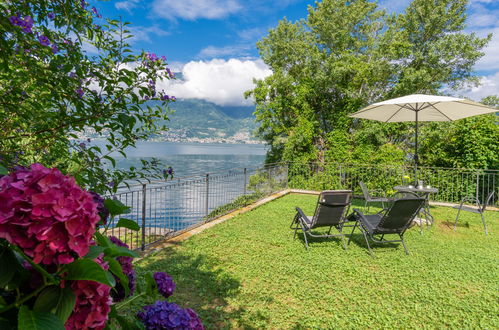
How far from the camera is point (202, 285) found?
3732 millimetres

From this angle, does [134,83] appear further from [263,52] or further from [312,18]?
[312,18]

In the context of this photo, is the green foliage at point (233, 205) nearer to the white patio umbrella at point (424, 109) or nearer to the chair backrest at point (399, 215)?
the white patio umbrella at point (424, 109)

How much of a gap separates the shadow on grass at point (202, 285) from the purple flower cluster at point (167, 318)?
2.01 metres

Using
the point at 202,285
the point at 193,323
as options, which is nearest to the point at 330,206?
the point at 202,285

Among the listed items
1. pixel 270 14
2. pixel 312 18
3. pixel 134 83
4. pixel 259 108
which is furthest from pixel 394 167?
pixel 270 14

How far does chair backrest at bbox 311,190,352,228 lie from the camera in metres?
5.16

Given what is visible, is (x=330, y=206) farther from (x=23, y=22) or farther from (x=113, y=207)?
(x=23, y=22)

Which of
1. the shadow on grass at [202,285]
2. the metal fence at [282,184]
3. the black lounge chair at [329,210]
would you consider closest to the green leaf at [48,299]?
the shadow on grass at [202,285]

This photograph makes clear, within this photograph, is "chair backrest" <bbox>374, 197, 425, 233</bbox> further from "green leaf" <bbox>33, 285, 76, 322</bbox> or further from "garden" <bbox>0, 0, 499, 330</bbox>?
"green leaf" <bbox>33, 285, 76, 322</bbox>

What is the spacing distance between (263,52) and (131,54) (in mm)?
18265

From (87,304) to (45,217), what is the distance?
264 millimetres

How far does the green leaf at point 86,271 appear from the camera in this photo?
63 centimetres

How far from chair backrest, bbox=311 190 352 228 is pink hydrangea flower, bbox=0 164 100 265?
4.78m

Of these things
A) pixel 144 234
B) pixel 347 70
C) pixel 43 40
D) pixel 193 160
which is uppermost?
pixel 347 70
